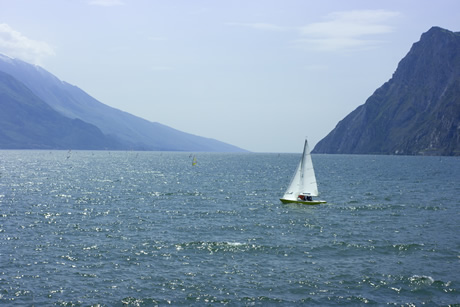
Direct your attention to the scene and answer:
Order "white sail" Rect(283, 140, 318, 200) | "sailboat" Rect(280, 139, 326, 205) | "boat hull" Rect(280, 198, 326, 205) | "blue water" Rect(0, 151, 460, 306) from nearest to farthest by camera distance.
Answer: "blue water" Rect(0, 151, 460, 306), "boat hull" Rect(280, 198, 326, 205), "sailboat" Rect(280, 139, 326, 205), "white sail" Rect(283, 140, 318, 200)

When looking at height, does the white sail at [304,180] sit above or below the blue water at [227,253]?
above

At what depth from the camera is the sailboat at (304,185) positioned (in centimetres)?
7875

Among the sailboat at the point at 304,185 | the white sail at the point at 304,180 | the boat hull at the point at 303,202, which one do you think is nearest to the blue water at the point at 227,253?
the boat hull at the point at 303,202

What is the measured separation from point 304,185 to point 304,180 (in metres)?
0.91

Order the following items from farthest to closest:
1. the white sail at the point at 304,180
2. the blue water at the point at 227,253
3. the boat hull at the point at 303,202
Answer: the white sail at the point at 304,180
the boat hull at the point at 303,202
the blue water at the point at 227,253

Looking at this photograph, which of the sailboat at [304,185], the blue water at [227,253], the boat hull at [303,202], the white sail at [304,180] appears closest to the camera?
the blue water at [227,253]

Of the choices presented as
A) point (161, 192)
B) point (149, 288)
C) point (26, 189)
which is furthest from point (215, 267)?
point (26, 189)

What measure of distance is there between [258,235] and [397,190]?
6316 centimetres

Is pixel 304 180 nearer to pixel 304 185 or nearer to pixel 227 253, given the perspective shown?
pixel 304 185

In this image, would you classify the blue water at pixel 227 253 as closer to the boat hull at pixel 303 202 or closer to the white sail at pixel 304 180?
the boat hull at pixel 303 202

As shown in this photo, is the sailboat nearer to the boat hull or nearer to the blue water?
the boat hull

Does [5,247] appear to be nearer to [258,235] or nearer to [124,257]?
[124,257]

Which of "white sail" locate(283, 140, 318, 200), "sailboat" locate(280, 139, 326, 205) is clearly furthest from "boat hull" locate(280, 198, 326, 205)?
"white sail" locate(283, 140, 318, 200)

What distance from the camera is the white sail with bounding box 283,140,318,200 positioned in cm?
7900
